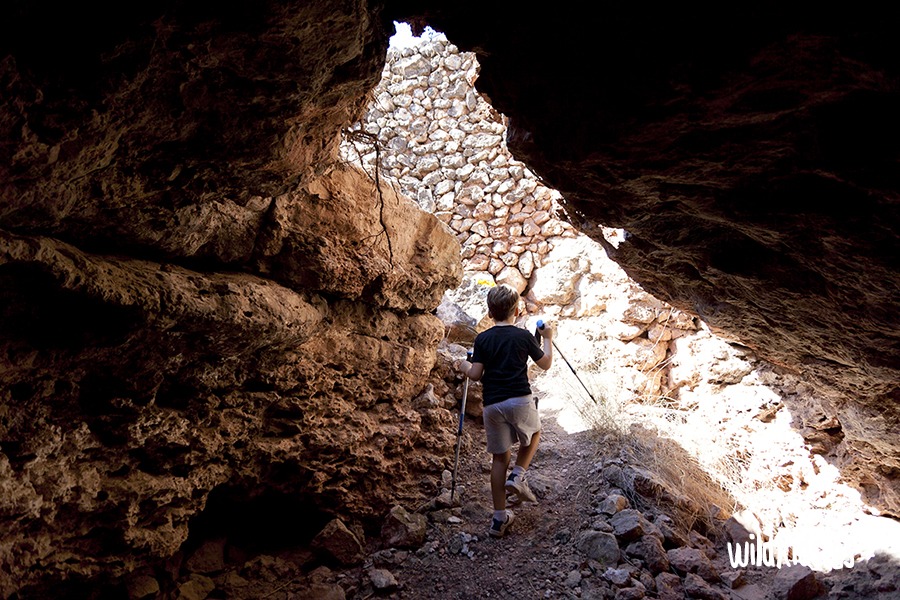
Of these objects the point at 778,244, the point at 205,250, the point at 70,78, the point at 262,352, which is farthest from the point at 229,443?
the point at 778,244

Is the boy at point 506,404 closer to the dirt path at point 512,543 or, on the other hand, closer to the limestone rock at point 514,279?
the dirt path at point 512,543

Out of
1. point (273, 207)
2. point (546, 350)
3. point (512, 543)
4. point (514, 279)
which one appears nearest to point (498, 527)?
point (512, 543)

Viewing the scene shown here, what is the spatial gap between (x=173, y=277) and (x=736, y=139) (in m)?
1.80

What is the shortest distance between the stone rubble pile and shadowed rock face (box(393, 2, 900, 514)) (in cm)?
560

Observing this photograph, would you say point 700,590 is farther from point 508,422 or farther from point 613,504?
point 508,422

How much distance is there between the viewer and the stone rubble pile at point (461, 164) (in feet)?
25.5

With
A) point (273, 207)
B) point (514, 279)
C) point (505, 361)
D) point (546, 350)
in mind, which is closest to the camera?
point (273, 207)

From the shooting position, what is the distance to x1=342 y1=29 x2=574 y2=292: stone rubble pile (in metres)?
7.78

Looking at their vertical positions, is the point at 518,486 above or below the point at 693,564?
above

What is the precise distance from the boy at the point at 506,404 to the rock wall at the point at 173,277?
0.69 m

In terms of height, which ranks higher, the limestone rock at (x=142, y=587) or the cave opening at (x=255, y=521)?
the cave opening at (x=255, y=521)

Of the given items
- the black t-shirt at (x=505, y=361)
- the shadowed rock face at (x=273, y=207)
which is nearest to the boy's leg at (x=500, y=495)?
the black t-shirt at (x=505, y=361)

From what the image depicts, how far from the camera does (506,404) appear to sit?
115 inches

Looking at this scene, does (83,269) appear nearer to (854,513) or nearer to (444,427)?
(444,427)
